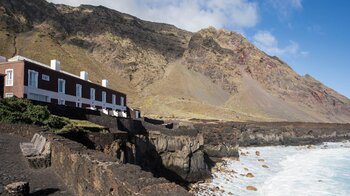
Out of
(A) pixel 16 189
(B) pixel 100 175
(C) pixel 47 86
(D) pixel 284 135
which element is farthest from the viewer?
(D) pixel 284 135

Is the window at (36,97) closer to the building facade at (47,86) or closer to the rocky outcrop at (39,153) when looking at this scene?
the building facade at (47,86)

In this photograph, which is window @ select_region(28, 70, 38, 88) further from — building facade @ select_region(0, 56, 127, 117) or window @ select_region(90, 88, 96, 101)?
window @ select_region(90, 88, 96, 101)

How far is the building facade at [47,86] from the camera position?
1325 inches

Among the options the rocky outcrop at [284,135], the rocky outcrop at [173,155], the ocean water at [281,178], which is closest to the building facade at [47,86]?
the rocky outcrop at [173,155]

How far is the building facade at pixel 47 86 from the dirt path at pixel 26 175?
20.3 meters

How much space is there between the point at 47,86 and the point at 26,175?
27033mm

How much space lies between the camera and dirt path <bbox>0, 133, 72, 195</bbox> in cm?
1074

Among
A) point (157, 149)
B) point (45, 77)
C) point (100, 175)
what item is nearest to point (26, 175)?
point (100, 175)

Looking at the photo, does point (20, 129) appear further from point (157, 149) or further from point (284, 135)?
point (284, 135)

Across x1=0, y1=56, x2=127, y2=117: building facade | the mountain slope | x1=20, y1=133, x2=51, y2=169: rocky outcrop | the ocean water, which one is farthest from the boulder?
the mountain slope

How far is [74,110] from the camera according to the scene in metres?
29.3

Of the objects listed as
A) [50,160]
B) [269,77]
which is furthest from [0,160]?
[269,77]

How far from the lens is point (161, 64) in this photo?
172250 mm

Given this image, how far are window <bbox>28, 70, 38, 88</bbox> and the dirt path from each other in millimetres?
20815
